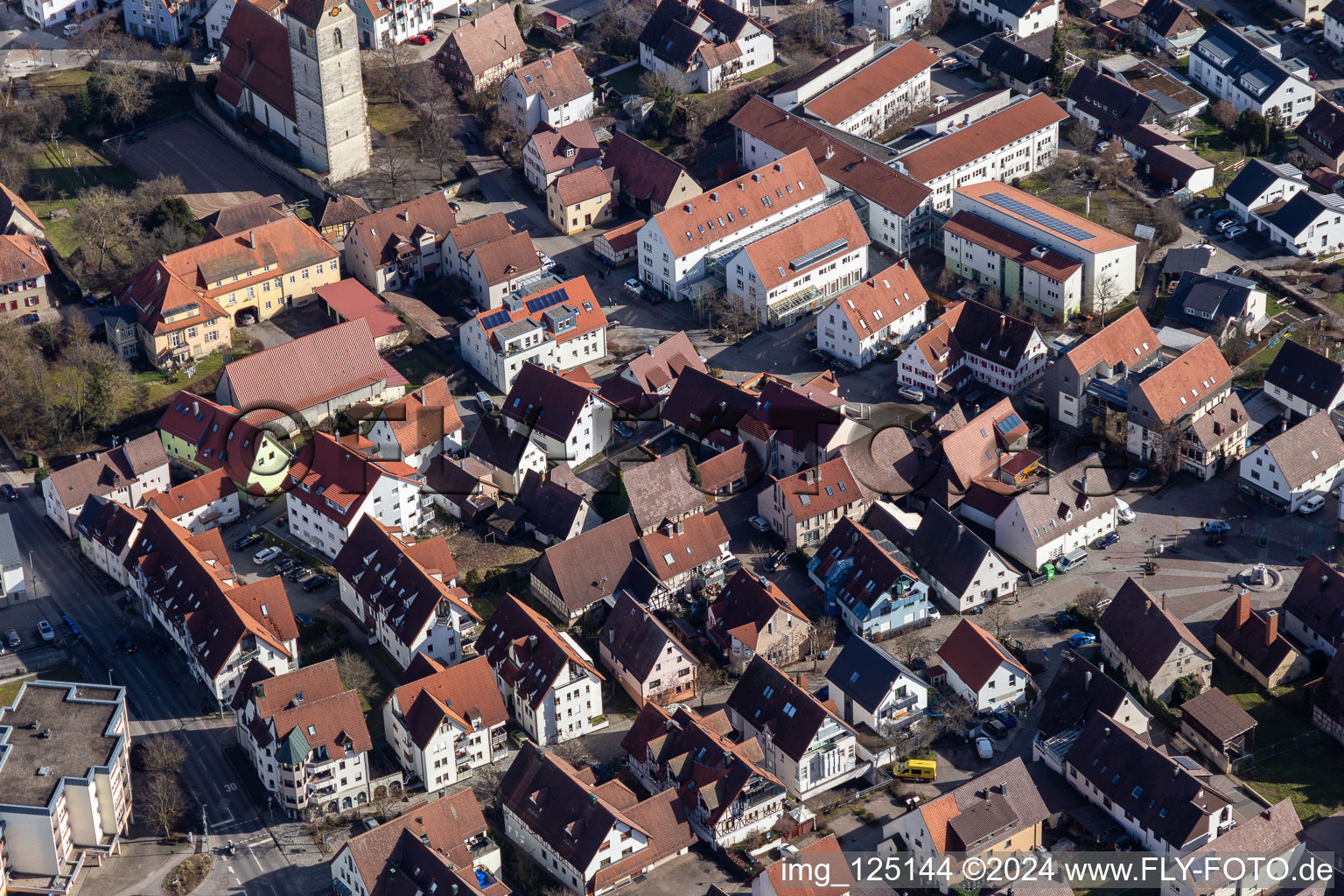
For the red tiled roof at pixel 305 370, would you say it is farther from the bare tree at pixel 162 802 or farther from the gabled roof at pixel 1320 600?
the gabled roof at pixel 1320 600

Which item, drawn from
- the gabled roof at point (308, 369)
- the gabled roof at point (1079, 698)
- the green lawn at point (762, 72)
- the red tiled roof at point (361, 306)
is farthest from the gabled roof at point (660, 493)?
the green lawn at point (762, 72)

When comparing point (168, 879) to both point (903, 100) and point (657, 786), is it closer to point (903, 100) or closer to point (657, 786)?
point (657, 786)

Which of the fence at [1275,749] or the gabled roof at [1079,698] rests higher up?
the gabled roof at [1079,698]

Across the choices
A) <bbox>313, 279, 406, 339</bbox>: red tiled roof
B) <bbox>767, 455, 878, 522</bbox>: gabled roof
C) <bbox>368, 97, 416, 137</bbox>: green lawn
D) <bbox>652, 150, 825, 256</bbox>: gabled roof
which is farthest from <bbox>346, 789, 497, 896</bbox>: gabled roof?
<bbox>368, 97, 416, 137</bbox>: green lawn

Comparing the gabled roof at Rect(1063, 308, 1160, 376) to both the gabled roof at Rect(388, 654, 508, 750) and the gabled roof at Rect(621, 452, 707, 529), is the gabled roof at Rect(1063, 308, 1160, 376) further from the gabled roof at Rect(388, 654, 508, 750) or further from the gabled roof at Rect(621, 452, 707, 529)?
the gabled roof at Rect(388, 654, 508, 750)

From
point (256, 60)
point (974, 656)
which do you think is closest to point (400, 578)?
point (974, 656)

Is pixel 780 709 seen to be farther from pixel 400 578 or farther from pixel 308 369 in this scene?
pixel 308 369

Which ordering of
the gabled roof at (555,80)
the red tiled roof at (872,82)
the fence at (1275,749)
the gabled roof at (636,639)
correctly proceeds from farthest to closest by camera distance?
the gabled roof at (555,80) < the red tiled roof at (872,82) < the gabled roof at (636,639) < the fence at (1275,749)
